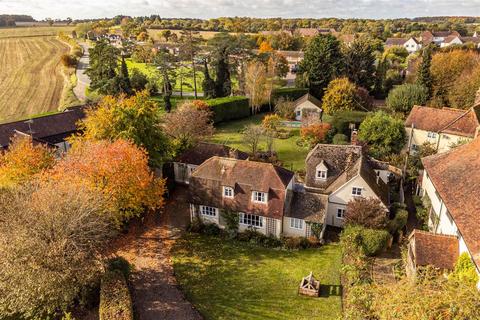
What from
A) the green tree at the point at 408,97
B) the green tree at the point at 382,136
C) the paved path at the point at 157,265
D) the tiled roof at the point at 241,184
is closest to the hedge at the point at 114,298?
the paved path at the point at 157,265

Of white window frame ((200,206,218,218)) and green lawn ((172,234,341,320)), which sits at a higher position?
white window frame ((200,206,218,218))

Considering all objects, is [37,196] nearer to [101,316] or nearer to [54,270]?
[54,270]

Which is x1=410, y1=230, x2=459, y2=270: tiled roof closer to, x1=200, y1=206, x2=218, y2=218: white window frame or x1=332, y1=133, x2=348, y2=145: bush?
x1=200, y1=206, x2=218, y2=218: white window frame

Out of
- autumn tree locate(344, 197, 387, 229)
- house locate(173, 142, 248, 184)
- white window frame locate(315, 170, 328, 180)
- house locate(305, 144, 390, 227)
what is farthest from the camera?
house locate(173, 142, 248, 184)

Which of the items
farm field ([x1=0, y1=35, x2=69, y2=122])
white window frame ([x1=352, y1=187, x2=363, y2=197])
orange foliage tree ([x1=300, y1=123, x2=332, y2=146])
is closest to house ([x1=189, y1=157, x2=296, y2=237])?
white window frame ([x1=352, y1=187, x2=363, y2=197])

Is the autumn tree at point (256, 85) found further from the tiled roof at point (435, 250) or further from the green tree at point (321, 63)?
the tiled roof at point (435, 250)
